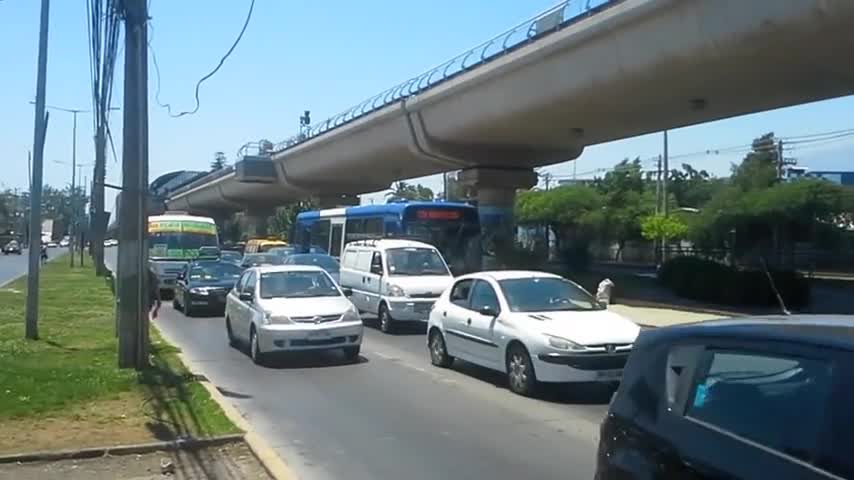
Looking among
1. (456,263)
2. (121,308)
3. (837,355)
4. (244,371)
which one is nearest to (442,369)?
(244,371)

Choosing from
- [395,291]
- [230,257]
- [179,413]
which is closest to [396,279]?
[395,291]

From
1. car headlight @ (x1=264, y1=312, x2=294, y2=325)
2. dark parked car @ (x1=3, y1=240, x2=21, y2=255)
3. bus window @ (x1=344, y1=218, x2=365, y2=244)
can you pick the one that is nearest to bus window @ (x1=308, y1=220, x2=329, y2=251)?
bus window @ (x1=344, y1=218, x2=365, y2=244)

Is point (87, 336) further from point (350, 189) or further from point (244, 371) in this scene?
point (350, 189)

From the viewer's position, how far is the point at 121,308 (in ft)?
43.1

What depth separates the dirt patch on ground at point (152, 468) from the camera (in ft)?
26.4

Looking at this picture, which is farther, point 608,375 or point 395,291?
point 395,291

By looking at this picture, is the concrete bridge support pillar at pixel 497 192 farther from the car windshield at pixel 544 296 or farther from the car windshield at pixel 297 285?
the car windshield at pixel 544 296

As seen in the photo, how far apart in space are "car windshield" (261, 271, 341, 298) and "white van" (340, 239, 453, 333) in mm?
4054

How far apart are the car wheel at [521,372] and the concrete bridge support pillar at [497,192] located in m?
27.3

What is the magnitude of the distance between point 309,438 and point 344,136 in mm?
40223

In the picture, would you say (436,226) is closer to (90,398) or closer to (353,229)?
(353,229)

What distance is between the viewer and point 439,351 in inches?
600

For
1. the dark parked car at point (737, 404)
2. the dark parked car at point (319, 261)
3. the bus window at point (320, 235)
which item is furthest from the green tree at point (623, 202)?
the dark parked car at point (737, 404)

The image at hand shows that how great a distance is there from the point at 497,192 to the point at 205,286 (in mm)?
17611
